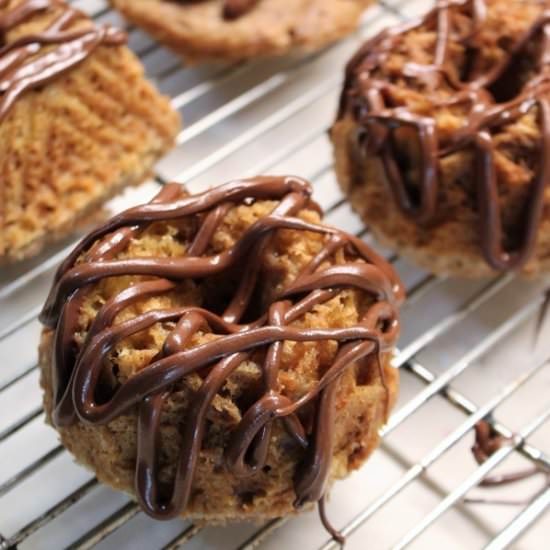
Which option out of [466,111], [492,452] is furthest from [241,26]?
[492,452]

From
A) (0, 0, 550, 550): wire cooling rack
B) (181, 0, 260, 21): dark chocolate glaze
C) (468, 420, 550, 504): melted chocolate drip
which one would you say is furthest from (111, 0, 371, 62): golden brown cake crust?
(468, 420, 550, 504): melted chocolate drip

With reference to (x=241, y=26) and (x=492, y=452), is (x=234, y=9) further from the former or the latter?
(x=492, y=452)

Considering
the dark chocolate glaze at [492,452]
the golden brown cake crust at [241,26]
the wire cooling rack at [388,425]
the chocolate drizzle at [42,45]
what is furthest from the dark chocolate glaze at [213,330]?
the golden brown cake crust at [241,26]

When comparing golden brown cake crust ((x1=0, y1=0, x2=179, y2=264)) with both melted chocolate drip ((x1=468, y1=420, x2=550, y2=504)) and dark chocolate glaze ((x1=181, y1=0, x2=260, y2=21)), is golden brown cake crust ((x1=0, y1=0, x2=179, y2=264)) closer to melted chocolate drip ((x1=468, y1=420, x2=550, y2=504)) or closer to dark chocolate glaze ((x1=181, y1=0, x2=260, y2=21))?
dark chocolate glaze ((x1=181, y1=0, x2=260, y2=21))

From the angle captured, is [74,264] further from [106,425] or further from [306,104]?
[306,104]

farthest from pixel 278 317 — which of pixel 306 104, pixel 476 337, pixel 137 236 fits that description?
pixel 306 104
